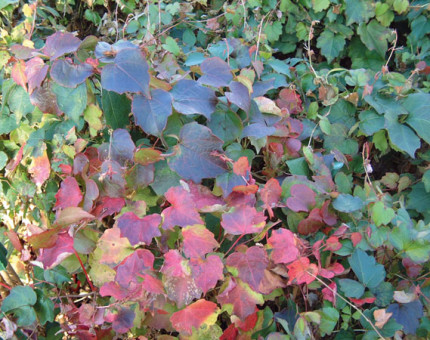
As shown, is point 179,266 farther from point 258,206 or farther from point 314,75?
point 314,75

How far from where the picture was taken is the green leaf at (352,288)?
1.01 m

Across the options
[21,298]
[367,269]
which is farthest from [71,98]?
[367,269]

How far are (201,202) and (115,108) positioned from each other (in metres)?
0.36

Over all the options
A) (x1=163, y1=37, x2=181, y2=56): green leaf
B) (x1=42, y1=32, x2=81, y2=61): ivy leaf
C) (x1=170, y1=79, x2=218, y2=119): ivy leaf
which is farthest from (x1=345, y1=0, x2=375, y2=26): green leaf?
(x1=42, y1=32, x2=81, y2=61): ivy leaf

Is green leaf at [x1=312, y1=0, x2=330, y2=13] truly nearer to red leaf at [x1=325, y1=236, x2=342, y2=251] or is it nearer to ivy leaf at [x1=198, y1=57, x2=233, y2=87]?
ivy leaf at [x1=198, y1=57, x2=233, y2=87]

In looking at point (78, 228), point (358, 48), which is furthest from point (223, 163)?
point (358, 48)

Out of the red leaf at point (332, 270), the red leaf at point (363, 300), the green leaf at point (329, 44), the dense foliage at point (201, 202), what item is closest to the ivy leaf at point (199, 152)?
the dense foliage at point (201, 202)

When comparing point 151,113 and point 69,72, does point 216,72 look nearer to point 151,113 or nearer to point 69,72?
point 151,113

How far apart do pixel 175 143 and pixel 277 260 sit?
0.41m

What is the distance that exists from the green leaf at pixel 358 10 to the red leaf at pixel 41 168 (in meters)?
1.33

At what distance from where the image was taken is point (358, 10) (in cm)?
167

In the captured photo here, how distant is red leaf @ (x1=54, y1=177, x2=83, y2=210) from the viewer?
1.00 meters

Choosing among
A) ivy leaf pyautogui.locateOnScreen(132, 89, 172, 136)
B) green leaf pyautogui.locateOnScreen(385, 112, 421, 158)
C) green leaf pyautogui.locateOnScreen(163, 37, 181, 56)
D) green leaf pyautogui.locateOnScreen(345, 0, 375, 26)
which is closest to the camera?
ivy leaf pyautogui.locateOnScreen(132, 89, 172, 136)

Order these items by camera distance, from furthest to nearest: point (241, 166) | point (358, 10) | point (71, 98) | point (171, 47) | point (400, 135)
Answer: point (358, 10) → point (171, 47) → point (400, 135) → point (71, 98) → point (241, 166)
